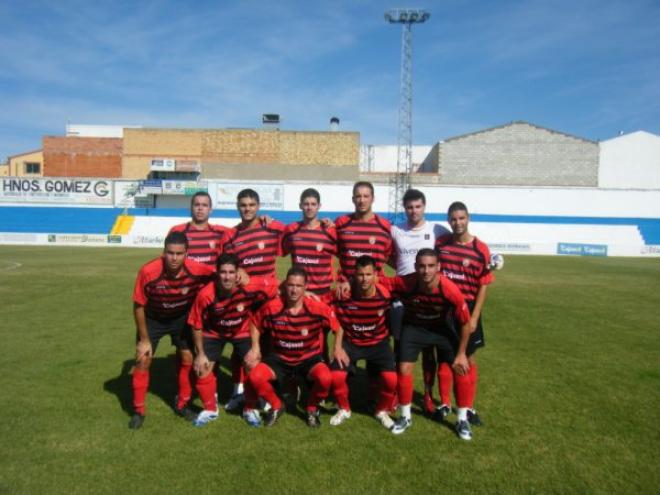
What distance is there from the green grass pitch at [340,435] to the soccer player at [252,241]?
1.52 metres

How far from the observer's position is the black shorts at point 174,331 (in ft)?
14.8

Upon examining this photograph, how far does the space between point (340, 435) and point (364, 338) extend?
94cm

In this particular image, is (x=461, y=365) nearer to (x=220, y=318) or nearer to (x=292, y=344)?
(x=292, y=344)

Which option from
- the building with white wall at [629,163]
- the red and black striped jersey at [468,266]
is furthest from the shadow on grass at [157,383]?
the building with white wall at [629,163]

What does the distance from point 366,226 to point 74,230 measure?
33561mm

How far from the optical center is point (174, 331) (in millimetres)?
4582

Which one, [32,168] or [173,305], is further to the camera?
[32,168]

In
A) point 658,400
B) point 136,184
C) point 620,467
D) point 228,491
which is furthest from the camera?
point 136,184

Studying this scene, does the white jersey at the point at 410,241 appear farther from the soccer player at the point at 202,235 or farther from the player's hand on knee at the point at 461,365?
the soccer player at the point at 202,235

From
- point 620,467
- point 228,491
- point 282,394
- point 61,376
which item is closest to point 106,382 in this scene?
point 61,376

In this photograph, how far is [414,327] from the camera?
4434mm

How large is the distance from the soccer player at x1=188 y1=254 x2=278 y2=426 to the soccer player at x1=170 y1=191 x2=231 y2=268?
75 cm

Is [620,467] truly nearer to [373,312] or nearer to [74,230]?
[373,312]

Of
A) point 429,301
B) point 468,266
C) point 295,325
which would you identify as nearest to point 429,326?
point 429,301
